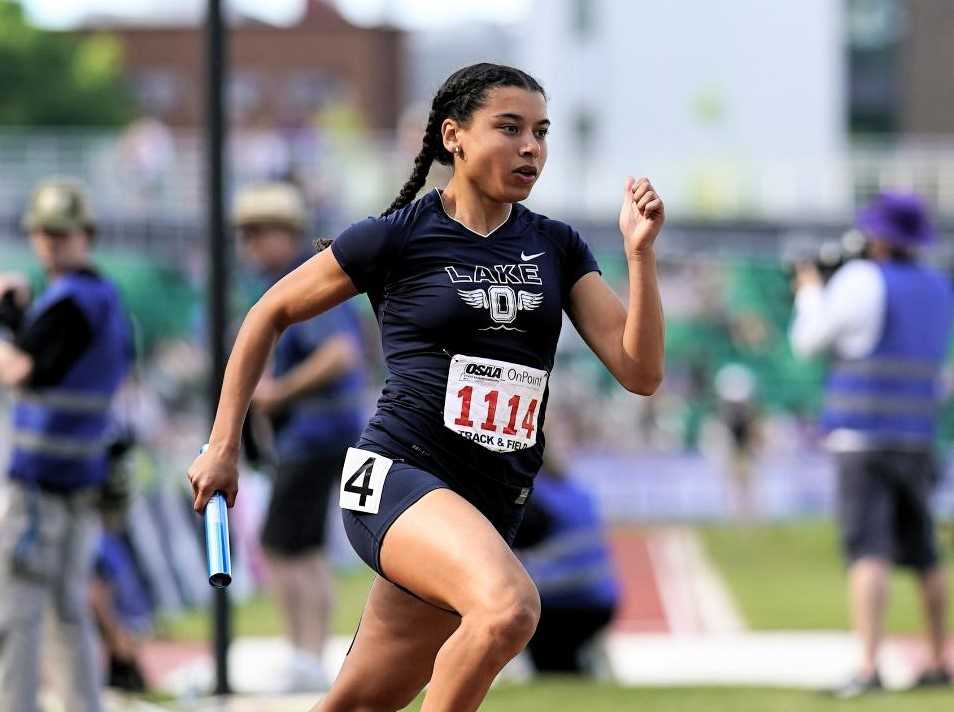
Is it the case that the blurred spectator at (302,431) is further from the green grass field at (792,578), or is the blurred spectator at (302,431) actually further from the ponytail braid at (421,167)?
the green grass field at (792,578)

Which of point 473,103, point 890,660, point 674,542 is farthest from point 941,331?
point 674,542

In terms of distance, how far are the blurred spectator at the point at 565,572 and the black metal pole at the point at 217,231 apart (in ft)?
6.48

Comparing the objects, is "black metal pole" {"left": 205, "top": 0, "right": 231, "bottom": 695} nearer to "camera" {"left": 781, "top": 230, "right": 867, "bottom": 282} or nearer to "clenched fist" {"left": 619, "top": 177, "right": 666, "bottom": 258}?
"camera" {"left": 781, "top": 230, "right": 867, "bottom": 282}

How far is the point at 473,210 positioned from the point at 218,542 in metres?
0.98

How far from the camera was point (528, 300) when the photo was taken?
4629 mm

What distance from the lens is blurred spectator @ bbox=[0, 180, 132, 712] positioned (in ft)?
21.7

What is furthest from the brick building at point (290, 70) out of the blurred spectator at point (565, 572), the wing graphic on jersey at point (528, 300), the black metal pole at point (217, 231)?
the wing graphic on jersey at point (528, 300)

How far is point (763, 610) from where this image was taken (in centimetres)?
1469

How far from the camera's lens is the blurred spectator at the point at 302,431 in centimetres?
846

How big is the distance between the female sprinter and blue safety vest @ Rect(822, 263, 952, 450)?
423 cm

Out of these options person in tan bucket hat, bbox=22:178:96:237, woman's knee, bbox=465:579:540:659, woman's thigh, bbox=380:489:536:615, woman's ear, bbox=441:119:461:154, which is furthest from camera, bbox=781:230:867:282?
woman's knee, bbox=465:579:540:659

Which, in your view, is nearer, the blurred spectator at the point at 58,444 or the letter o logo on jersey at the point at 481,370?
the letter o logo on jersey at the point at 481,370

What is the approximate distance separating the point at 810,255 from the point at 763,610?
20.6 ft

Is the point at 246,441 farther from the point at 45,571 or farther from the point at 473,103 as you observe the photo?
the point at 473,103
